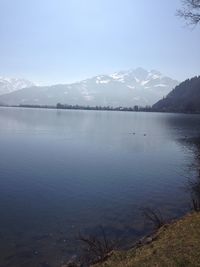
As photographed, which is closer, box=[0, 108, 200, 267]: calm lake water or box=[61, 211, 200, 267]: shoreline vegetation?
box=[61, 211, 200, 267]: shoreline vegetation

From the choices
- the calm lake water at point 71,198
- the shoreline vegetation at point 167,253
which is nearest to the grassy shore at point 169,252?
the shoreline vegetation at point 167,253

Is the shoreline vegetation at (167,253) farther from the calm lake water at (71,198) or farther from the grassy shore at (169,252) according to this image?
the calm lake water at (71,198)

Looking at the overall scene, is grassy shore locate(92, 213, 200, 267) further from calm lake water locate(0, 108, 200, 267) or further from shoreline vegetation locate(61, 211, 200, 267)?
calm lake water locate(0, 108, 200, 267)

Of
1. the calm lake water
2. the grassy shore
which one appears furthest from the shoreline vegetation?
the calm lake water

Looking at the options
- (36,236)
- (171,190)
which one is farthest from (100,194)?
(36,236)

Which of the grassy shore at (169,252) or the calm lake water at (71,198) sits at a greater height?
the grassy shore at (169,252)

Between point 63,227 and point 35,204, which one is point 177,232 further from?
point 35,204

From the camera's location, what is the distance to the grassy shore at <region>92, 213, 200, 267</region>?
13.9m

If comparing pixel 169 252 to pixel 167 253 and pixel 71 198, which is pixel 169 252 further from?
pixel 71 198

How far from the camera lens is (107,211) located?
28.8 m

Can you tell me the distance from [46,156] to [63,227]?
33.9 meters

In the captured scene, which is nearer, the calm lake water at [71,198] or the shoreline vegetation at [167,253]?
the shoreline vegetation at [167,253]

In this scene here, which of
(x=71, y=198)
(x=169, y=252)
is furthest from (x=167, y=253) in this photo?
(x=71, y=198)

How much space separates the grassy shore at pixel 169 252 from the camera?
45.5 feet
